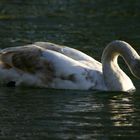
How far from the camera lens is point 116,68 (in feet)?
53.0

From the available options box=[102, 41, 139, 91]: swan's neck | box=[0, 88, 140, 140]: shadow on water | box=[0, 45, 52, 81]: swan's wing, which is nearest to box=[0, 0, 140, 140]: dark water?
box=[0, 88, 140, 140]: shadow on water

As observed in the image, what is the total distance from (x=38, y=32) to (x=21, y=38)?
1.27 metres

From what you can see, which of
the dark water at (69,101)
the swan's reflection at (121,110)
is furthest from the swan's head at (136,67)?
the swan's reflection at (121,110)

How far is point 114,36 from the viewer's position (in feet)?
75.8

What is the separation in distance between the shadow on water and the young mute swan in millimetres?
203

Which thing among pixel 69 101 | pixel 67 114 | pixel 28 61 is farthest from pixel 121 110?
pixel 28 61

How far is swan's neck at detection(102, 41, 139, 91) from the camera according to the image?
51.9 feet

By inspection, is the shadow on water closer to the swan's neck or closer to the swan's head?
the swan's neck

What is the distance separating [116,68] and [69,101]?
176cm

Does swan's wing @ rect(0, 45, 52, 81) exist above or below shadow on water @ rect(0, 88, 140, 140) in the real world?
above

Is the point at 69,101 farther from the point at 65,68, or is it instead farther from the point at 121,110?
the point at 65,68

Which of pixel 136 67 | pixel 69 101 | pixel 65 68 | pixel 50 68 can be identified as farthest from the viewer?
pixel 50 68

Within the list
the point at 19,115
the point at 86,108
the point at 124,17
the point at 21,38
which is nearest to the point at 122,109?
the point at 86,108

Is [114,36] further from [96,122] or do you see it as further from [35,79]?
[96,122]
